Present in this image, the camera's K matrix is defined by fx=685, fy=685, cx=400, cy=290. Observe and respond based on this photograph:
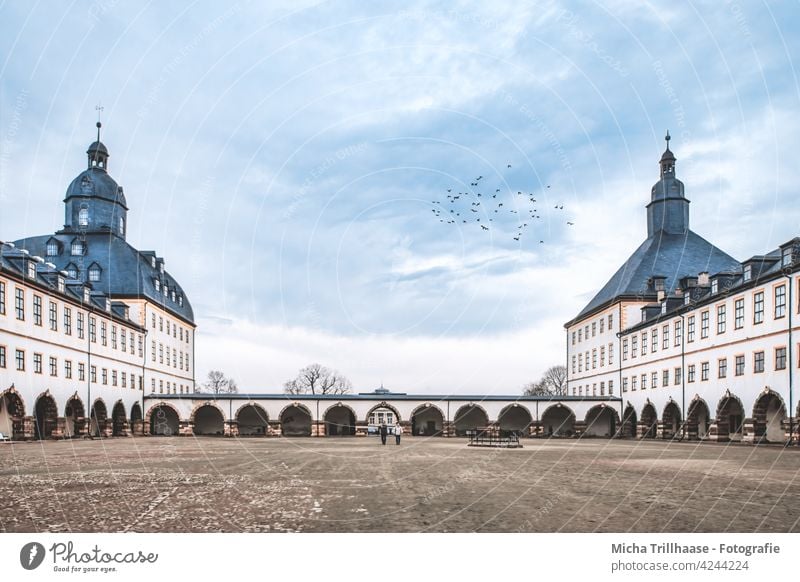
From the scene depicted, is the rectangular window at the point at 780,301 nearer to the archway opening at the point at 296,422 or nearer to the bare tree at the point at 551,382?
the archway opening at the point at 296,422

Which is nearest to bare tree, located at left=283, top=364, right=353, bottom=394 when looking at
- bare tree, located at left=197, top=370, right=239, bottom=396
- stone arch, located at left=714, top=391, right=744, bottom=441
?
bare tree, located at left=197, top=370, right=239, bottom=396

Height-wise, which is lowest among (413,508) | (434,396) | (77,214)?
(434,396)

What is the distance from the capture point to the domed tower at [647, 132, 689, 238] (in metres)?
66.4

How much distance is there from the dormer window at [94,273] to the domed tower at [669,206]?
5249 centimetres

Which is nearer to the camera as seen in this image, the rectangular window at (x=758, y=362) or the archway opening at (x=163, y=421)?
the rectangular window at (x=758, y=362)

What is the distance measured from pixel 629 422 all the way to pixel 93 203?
5313 cm

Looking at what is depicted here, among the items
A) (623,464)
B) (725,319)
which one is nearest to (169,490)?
(623,464)

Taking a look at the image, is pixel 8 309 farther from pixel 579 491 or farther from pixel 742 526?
pixel 742 526

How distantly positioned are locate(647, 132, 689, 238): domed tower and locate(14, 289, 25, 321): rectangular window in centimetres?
5461

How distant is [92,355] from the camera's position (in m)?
50.1

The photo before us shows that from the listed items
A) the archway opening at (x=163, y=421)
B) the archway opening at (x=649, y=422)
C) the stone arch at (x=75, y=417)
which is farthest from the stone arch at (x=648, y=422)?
the stone arch at (x=75, y=417)

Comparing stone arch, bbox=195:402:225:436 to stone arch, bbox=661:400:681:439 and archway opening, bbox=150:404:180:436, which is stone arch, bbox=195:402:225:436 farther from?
stone arch, bbox=661:400:681:439

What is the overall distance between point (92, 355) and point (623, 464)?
4028 cm

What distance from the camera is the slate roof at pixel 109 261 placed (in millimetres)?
61281
